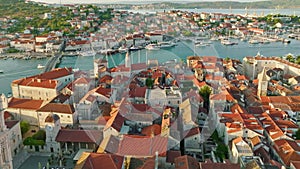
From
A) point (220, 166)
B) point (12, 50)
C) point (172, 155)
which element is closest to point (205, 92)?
point (172, 155)

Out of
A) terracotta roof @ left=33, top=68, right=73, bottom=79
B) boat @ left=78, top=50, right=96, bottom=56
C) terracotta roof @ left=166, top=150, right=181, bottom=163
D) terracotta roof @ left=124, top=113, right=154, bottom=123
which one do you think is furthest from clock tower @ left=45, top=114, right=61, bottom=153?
boat @ left=78, top=50, right=96, bottom=56

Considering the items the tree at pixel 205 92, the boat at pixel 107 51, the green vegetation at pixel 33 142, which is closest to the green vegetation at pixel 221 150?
the tree at pixel 205 92

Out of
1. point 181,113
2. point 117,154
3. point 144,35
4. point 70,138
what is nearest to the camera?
point 117,154

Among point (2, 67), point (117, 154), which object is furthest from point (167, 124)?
point (2, 67)

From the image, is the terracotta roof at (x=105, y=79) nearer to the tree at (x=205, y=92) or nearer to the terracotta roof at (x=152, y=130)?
the tree at (x=205, y=92)

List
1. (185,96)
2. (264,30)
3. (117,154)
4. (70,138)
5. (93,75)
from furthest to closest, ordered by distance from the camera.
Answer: (264,30) → (93,75) → (185,96) → (70,138) → (117,154)

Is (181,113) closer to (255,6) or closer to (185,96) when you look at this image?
(185,96)

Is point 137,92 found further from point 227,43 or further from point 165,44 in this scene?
point 227,43
